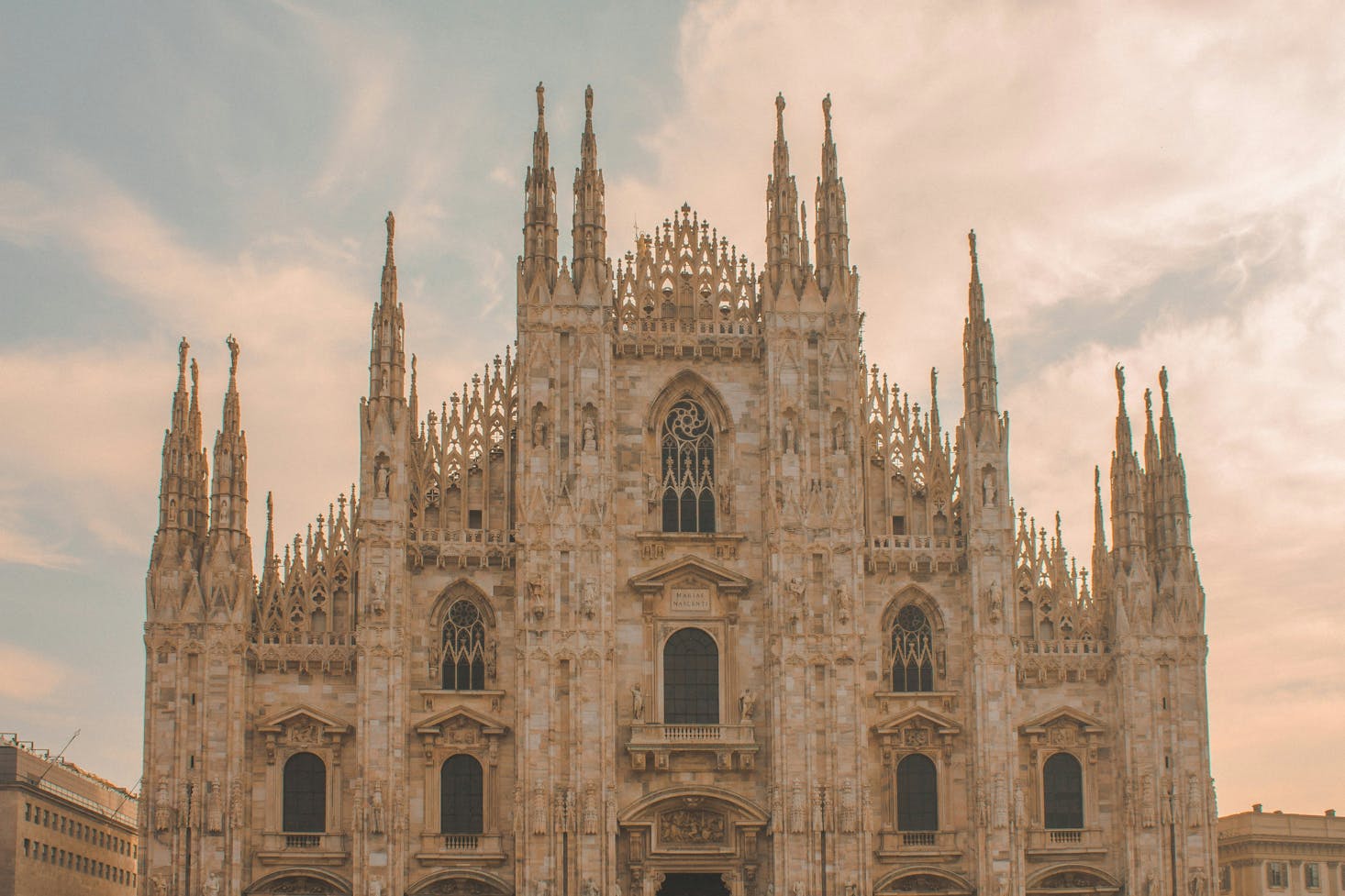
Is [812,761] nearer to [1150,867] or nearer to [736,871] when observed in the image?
[736,871]

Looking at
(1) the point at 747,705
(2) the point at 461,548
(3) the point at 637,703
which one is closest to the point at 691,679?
(1) the point at 747,705

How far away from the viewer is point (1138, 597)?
5488 centimetres

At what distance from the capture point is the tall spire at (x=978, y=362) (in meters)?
56.5

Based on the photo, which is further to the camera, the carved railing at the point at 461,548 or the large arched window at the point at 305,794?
the carved railing at the point at 461,548

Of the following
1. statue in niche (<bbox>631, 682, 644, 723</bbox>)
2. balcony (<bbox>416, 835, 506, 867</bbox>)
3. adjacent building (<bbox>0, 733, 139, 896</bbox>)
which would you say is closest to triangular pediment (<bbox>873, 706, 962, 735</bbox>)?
statue in niche (<bbox>631, 682, 644, 723</bbox>)

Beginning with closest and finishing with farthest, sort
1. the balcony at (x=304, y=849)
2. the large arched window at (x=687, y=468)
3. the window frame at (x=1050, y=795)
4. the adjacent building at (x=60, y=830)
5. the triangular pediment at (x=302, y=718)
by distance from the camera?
the balcony at (x=304, y=849)
the triangular pediment at (x=302, y=718)
the window frame at (x=1050, y=795)
the large arched window at (x=687, y=468)
the adjacent building at (x=60, y=830)

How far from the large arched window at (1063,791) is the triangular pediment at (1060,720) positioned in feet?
3.31

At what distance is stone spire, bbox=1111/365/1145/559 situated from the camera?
55.8m

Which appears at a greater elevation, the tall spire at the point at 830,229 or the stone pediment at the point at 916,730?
the tall spire at the point at 830,229

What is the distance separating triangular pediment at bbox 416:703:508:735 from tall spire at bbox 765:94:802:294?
15.9 metres

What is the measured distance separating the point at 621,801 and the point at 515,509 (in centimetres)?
925

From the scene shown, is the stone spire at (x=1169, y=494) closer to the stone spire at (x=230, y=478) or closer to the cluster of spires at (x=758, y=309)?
the cluster of spires at (x=758, y=309)

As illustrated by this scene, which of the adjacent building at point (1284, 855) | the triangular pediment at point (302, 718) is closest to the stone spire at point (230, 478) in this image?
the triangular pediment at point (302, 718)

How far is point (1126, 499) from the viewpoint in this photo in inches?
2217
